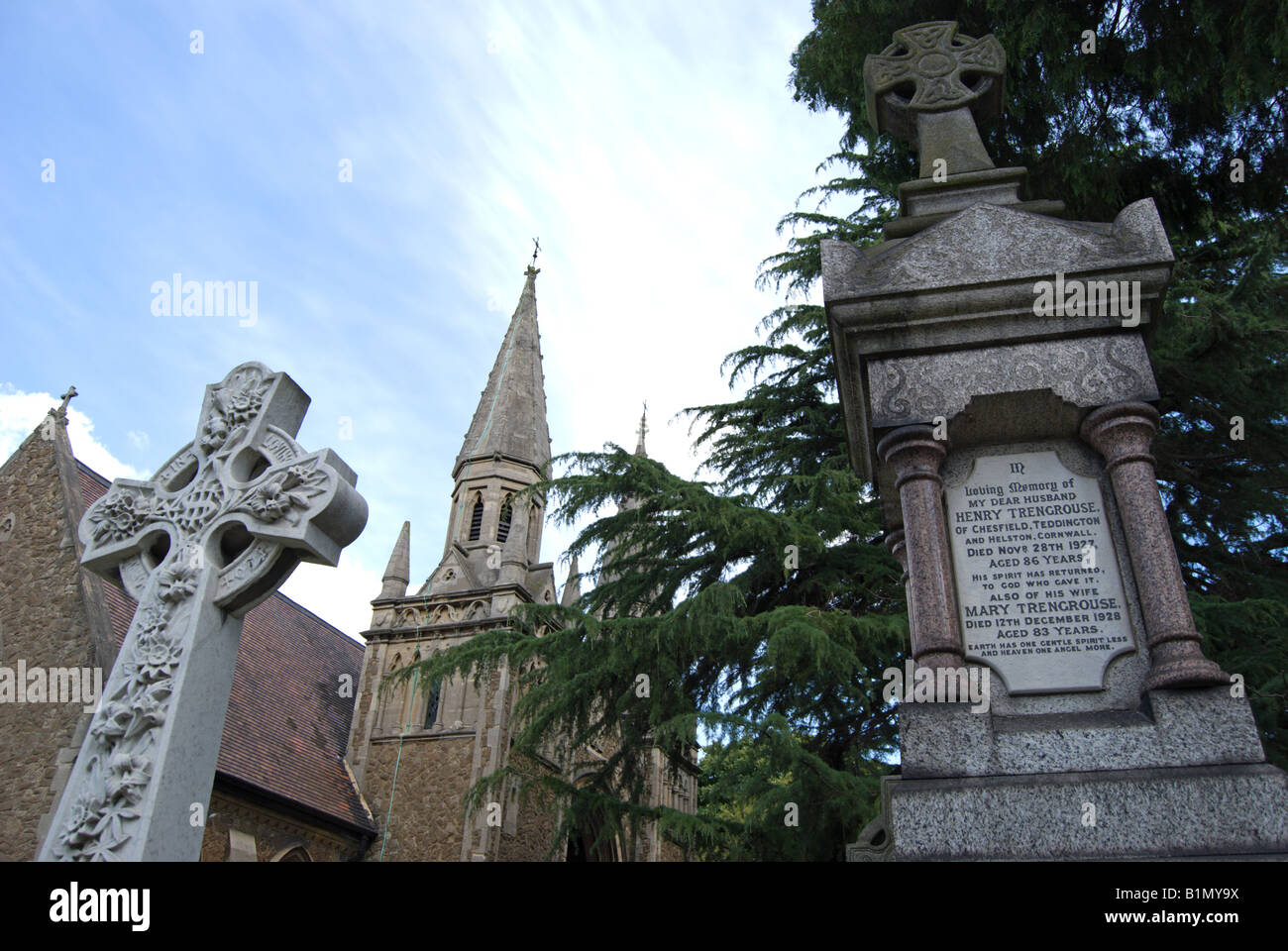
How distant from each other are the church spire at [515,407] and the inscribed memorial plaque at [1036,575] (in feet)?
81.2

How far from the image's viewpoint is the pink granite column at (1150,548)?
3533 mm

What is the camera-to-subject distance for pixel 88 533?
14.3ft

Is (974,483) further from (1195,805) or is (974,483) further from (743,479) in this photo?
(743,479)

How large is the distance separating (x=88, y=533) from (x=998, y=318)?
4535 mm

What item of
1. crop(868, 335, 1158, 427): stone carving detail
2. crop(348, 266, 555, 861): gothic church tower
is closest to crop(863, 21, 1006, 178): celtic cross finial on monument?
crop(868, 335, 1158, 427): stone carving detail

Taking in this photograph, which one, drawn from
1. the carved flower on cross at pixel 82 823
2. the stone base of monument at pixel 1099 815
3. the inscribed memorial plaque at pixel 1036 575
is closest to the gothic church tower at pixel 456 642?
the carved flower on cross at pixel 82 823

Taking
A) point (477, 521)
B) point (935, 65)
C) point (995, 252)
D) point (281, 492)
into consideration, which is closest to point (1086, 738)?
point (995, 252)

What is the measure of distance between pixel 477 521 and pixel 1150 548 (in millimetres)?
25851

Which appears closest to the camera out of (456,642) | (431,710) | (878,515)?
(878,515)

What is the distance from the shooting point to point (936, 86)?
225 inches

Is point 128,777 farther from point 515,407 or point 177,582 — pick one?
point 515,407

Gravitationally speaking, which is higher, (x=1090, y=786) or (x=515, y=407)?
(x=515, y=407)

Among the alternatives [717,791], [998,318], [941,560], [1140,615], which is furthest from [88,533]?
[717,791]
